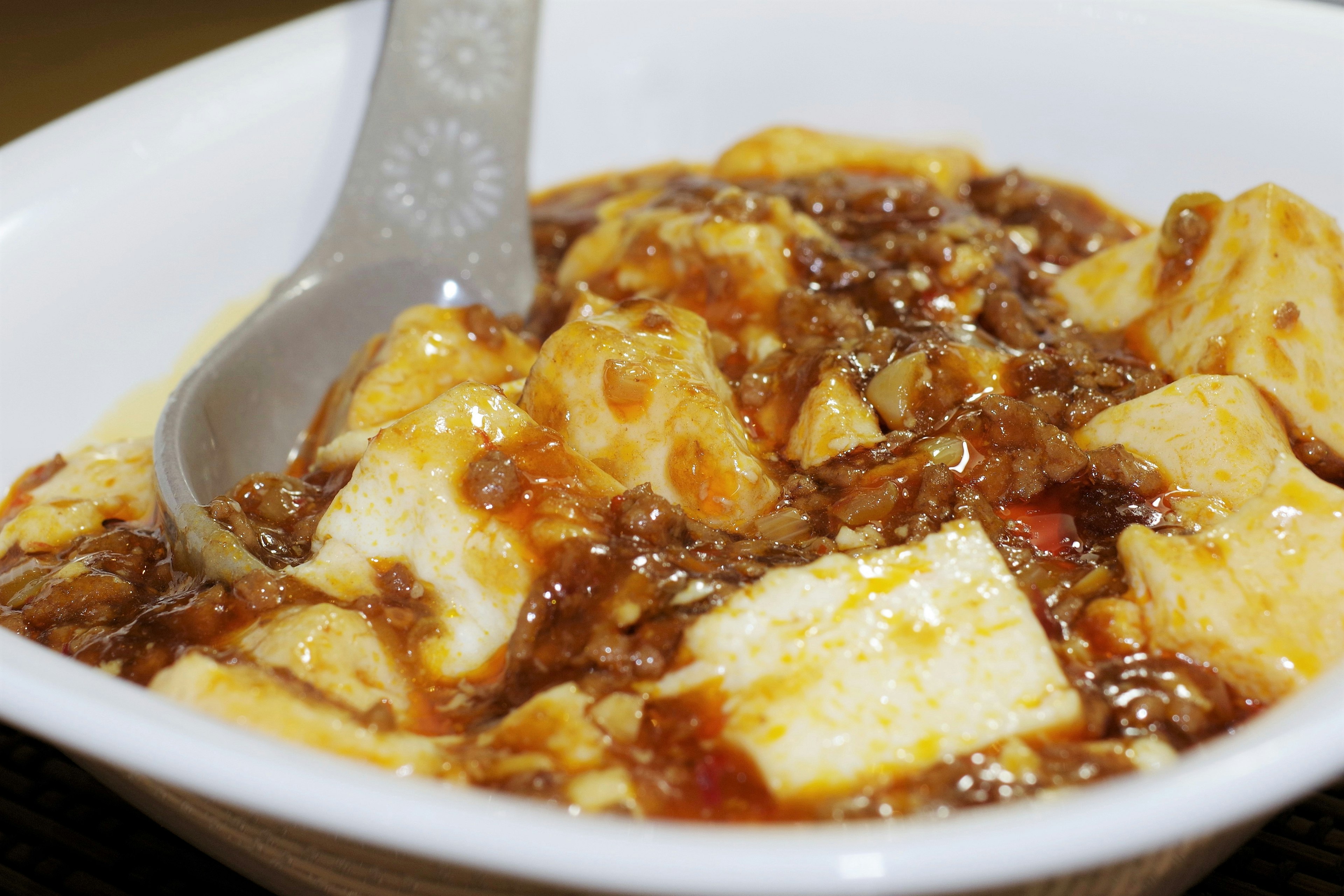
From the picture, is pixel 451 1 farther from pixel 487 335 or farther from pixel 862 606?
pixel 862 606

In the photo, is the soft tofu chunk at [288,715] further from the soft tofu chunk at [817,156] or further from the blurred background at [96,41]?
the blurred background at [96,41]

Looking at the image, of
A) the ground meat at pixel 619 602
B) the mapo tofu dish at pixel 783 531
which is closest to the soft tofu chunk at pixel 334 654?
the mapo tofu dish at pixel 783 531

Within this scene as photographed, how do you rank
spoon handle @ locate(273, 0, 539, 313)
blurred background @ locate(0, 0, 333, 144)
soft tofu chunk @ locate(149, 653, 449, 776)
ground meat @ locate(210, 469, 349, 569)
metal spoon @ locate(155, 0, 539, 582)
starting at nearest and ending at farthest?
soft tofu chunk @ locate(149, 653, 449, 776) < ground meat @ locate(210, 469, 349, 569) < metal spoon @ locate(155, 0, 539, 582) < spoon handle @ locate(273, 0, 539, 313) < blurred background @ locate(0, 0, 333, 144)

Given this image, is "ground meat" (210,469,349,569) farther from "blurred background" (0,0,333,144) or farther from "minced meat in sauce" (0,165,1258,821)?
"blurred background" (0,0,333,144)

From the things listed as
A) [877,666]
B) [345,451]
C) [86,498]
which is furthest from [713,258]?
[86,498]

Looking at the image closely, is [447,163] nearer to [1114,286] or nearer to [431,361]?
[431,361]

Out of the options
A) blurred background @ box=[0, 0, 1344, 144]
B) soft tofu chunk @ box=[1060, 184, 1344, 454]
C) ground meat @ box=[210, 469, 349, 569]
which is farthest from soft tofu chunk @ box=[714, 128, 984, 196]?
blurred background @ box=[0, 0, 1344, 144]

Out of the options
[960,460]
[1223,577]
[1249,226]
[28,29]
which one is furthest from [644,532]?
[28,29]
